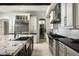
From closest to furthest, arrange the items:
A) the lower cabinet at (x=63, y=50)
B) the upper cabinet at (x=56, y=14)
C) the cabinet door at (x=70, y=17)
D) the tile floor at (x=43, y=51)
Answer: the lower cabinet at (x=63, y=50), the cabinet door at (x=70, y=17), the tile floor at (x=43, y=51), the upper cabinet at (x=56, y=14)

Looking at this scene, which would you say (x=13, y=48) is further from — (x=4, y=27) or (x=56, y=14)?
(x=56, y=14)

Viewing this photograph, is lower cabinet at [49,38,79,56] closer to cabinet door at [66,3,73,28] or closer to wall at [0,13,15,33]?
cabinet door at [66,3,73,28]

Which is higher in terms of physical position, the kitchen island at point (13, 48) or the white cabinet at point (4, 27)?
the white cabinet at point (4, 27)

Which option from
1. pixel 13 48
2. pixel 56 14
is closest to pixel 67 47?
A: pixel 13 48

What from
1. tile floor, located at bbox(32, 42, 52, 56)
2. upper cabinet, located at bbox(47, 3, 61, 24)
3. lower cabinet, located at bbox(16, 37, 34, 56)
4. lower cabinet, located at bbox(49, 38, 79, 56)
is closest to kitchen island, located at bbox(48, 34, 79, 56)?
lower cabinet, located at bbox(49, 38, 79, 56)

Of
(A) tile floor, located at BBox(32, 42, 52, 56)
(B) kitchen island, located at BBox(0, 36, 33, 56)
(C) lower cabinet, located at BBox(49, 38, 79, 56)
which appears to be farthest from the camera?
(A) tile floor, located at BBox(32, 42, 52, 56)

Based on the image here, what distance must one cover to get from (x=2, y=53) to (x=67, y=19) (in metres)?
1.61

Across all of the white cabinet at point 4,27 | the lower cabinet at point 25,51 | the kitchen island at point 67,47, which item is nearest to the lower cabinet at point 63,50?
the kitchen island at point 67,47

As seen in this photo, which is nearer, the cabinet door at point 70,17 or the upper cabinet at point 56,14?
the cabinet door at point 70,17

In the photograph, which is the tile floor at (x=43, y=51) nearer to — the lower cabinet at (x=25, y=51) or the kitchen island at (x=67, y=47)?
the lower cabinet at (x=25, y=51)

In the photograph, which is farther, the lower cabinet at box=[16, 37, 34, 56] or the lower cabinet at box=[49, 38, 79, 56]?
the lower cabinet at box=[16, 37, 34, 56]

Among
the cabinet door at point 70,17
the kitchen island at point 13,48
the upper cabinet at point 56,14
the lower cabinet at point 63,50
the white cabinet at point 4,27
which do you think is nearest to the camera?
the kitchen island at point 13,48

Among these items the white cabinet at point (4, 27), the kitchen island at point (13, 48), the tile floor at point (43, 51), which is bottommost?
the tile floor at point (43, 51)

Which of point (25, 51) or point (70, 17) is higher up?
point (70, 17)
